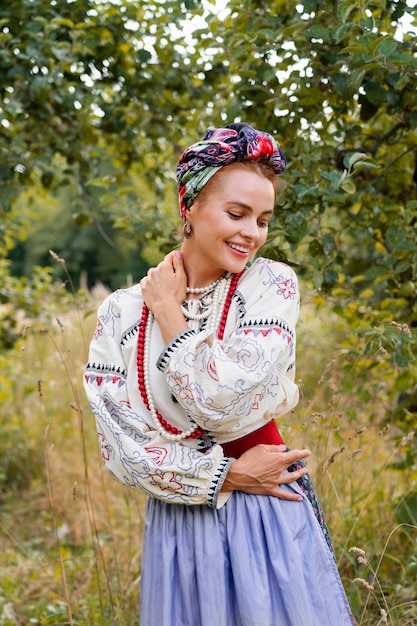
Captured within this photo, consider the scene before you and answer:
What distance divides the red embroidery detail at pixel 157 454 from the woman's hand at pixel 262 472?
149 mm

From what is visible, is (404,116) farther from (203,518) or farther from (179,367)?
(203,518)

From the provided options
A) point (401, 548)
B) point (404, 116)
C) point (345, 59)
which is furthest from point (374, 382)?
point (345, 59)

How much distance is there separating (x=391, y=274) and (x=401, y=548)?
1.14 m

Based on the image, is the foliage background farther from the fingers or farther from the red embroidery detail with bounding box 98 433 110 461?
the red embroidery detail with bounding box 98 433 110 461

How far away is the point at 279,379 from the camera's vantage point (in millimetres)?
1634

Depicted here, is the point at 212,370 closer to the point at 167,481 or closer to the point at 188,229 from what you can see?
the point at 167,481

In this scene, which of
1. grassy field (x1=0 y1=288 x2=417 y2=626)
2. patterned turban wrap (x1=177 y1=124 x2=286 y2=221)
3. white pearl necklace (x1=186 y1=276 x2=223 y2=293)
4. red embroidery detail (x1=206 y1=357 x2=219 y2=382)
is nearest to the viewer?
red embroidery detail (x1=206 y1=357 x2=219 y2=382)

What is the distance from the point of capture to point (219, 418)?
1536 mm

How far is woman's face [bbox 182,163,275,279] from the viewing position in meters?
1.64

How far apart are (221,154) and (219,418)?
58 cm

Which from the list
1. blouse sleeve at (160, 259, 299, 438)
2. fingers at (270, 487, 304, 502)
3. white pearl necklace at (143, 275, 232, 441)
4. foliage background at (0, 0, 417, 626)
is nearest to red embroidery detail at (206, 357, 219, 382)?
blouse sleeve at (160, 259, 299, 438)

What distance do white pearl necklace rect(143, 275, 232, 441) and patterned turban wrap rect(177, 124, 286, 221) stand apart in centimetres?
21

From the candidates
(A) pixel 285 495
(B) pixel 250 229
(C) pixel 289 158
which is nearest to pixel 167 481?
(A) pixel 285 495

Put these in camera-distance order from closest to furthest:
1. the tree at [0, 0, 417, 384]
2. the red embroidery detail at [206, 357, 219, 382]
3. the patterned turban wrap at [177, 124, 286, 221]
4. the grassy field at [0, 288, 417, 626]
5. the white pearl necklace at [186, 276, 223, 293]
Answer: the red embroidery detail at [206, 357, 219, 382]
the patterned turban wrap at [177, 124, 286, 221]
the white pearl necklace at [186, 276, 223, 293]
the tree at [0, 0, 417, 384]
the grassy field at [0, 288, 417, 626]
